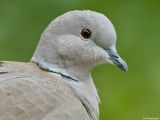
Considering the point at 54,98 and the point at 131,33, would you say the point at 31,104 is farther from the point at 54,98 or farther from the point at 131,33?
the point at 131,33

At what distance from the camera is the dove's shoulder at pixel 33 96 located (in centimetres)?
850

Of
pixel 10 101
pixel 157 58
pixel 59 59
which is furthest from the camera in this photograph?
pixel 157 58

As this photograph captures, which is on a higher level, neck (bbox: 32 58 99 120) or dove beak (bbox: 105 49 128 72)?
dove beak (bbox: 105 49 128 72)

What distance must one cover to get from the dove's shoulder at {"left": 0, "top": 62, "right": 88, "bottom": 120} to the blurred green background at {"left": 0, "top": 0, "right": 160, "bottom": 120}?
0.61 meters

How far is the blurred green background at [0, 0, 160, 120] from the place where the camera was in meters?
9.53

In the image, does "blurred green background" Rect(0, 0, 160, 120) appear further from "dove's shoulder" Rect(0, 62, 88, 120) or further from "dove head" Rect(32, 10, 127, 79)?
"dove's shoulder" Rect(0, 62, 88, 120)

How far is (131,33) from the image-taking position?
9.77 m

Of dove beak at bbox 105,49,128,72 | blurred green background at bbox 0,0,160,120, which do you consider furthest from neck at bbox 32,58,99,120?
blurred green background at bbox 0,0,160,120

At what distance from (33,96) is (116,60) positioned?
2.19 ft

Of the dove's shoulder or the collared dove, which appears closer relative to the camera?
the dove's shoulder

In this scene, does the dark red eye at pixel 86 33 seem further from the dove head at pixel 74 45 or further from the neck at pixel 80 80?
the neck at pixel 80 80

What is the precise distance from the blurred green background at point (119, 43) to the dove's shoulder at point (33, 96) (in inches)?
24.2

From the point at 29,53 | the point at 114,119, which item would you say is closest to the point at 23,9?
the point at 29,53

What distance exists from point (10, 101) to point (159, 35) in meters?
1.59
